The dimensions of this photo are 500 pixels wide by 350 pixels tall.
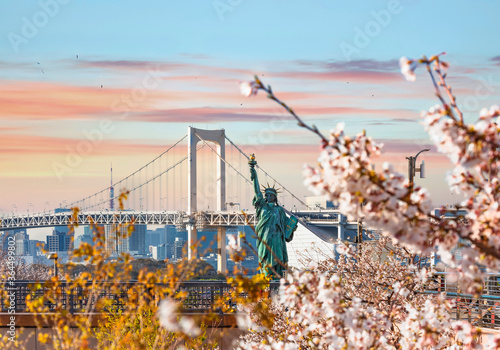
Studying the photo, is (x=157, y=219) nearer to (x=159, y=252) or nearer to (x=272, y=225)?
(x=272, y=225)

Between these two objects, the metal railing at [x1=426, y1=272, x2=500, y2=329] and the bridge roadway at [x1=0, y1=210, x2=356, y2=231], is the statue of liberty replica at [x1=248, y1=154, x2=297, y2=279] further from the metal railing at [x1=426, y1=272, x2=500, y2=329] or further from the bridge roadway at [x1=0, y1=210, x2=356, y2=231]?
the bridge roadway at [x1=0, y1=210, x2=356, y2=231]

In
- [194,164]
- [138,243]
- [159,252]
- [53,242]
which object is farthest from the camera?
[138,243]

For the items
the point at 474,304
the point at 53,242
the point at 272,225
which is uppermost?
the point at 272,225

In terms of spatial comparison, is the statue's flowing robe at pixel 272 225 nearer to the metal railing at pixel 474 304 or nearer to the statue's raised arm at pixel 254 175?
the statue's raised arm at pixel 254 175

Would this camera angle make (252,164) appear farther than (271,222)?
No

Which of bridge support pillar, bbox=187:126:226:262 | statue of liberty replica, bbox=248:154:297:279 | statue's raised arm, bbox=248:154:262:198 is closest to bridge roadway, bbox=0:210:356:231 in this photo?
bridge support pillar, bbox=187:126:226:262

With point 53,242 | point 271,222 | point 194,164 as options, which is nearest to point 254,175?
point 271,222

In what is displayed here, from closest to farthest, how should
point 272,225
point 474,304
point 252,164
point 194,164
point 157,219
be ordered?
point 474,304 → point 252,164 → point 272,225 → point 194,164 → point 157,219

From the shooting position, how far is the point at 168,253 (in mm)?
138125

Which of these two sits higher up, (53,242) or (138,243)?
(53,242)

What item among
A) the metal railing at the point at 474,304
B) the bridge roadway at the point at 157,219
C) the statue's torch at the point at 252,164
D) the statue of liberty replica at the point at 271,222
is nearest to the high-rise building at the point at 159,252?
the bridge roadway at the point at 157,219

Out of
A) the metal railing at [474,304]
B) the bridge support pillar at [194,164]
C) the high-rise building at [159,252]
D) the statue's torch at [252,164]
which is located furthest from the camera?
the high-rise building at [159,252]

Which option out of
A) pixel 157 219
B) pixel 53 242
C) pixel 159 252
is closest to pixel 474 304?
pixel 157 219

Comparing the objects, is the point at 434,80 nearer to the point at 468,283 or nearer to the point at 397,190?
the point at 397,190
